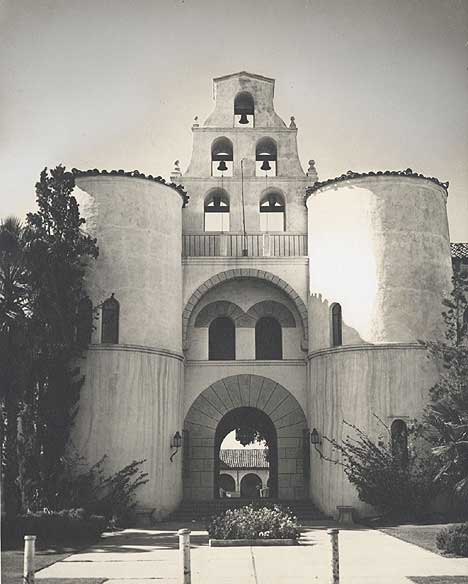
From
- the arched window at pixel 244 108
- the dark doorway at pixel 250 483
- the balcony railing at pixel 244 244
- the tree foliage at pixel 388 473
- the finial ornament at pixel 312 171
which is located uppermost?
the arched window at pixel 244 108

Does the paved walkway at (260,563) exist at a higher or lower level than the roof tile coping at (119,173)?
lower

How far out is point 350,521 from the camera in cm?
2683

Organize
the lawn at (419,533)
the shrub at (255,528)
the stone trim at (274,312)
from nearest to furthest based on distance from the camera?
the lawn at (419,533), the shrub at (255,528), the stone trim at (274,312)

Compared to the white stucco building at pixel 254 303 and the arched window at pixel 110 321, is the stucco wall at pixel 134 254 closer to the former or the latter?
the white stucco building at pixel 254 303

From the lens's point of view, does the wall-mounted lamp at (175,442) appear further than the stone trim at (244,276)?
No

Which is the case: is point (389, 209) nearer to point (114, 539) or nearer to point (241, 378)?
point (241, 378)

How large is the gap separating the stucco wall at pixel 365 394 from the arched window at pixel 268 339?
3.16 metres

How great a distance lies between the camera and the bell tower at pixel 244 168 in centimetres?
3200

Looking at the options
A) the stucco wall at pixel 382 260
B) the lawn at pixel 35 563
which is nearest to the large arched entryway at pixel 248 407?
the stucco wall at pixel 382 260

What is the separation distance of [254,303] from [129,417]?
6.69 metres

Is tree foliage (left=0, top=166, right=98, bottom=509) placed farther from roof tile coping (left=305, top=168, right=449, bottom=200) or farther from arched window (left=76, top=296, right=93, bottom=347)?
roof tile coping (left=305, top=168, right=449, bottom=200)

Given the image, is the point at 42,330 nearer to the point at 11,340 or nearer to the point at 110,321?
the point at 11,340

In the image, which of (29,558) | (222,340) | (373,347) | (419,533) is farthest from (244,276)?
(29,558)

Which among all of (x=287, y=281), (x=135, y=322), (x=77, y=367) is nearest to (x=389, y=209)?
(x=287, y=281)
